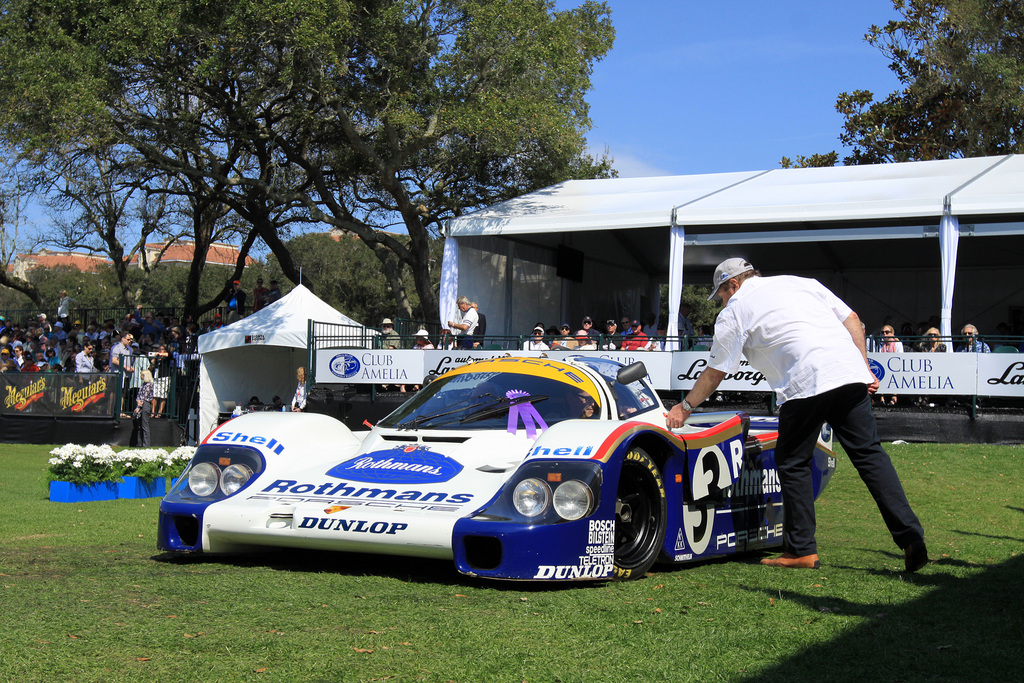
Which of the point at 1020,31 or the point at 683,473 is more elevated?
the point at 1020,31

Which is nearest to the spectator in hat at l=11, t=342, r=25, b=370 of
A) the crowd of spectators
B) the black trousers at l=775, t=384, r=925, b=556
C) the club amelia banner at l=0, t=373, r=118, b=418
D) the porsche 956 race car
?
the crowd of spectators

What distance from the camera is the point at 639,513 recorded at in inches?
210

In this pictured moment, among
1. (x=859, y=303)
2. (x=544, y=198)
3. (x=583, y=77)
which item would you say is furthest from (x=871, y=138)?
(x=544, y=198)

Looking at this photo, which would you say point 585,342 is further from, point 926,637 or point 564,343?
point 926,637

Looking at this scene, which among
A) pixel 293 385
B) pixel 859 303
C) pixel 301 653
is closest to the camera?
pixel 301 653

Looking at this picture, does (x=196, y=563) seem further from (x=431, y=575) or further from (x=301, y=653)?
(x=301, y=653)

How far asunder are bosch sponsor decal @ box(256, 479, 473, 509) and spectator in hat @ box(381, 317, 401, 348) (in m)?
13.3

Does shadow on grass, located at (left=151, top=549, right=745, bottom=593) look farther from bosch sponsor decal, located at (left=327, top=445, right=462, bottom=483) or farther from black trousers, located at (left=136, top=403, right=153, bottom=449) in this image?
black trousers, located at (left=136, top=403, right=153, bottom=449)

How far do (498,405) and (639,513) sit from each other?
1236mm

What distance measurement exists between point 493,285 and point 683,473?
638 inches

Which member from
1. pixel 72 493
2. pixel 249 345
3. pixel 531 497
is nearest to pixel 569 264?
pixel 249 345

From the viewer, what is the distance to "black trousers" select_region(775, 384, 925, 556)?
201 inches

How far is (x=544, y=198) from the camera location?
22.4m

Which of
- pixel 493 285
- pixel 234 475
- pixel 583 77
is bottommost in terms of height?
pixel 234 475
